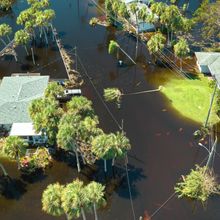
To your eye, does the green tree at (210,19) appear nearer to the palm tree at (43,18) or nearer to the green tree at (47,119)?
the palm tree at (43,18)

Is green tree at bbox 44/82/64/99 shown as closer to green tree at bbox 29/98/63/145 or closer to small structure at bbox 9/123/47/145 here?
green tree at bbox 29/98/63/145

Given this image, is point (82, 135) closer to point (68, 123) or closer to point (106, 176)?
point (68, 123)

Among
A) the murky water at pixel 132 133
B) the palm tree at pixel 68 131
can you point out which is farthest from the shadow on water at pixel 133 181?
the palm tree at pixel 68 131

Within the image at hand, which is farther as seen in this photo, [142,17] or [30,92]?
[142,17]

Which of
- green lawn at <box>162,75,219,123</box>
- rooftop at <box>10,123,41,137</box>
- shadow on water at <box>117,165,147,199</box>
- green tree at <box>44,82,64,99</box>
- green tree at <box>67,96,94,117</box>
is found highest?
green tree at <box>67,96,94,117</box>

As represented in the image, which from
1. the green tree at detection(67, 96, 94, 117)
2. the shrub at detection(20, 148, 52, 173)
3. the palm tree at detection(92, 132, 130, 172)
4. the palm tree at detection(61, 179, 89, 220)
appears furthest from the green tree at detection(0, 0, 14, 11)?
the palm tree at detection(61, 179, 89, 220)

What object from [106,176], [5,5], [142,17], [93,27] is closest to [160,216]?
[106,176]
